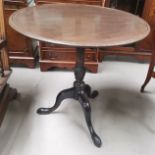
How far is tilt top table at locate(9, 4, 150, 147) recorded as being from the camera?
111 cm

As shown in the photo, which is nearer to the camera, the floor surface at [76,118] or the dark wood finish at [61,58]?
the floor surface at [76,118]

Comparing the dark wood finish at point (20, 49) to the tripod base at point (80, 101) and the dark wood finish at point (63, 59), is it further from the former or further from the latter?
the tripod base at point (80, 101)

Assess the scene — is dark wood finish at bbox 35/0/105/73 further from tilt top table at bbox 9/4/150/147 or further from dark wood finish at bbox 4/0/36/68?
tilt top table at bbox 9/4/150/147

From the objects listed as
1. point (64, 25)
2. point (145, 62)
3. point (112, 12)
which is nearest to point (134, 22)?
point (112, 12)

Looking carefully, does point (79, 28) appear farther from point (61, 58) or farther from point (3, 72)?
point (61, 58)

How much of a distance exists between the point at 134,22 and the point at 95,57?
0.91 m

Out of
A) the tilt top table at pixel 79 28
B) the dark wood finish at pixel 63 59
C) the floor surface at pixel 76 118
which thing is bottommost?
the floor surface at pixel 76 118

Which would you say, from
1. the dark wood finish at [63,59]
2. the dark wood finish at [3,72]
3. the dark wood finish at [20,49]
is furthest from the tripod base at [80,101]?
the dark wood finish at [20,49]

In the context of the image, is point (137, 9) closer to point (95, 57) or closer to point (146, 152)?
point (95, 57)

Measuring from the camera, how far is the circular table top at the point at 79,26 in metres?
1.11

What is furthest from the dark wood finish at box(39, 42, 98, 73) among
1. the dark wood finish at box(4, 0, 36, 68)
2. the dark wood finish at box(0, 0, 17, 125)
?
the dark wood finish at box(0, 0, 17, 125)

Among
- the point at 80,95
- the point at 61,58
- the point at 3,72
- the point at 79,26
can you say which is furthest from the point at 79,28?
the point at 61,58

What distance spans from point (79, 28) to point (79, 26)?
0.04 metres

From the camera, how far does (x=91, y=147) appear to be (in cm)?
151
